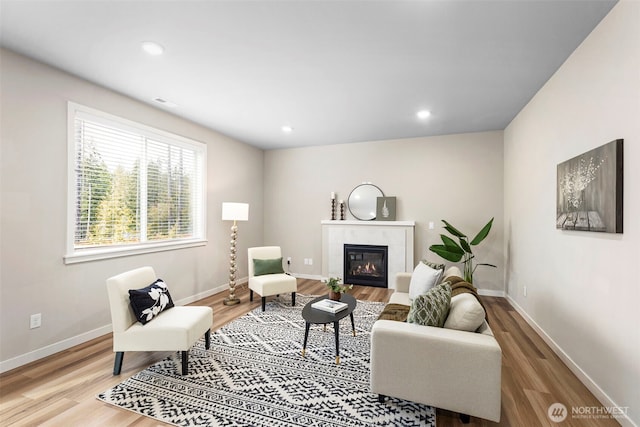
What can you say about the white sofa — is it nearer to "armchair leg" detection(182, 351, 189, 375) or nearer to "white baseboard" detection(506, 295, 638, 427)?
"white baseboard" detection(506, 295, 638, 427)

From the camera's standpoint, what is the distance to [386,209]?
530 cm

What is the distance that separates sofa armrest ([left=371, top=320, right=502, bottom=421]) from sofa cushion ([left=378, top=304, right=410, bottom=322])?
1.85 feet

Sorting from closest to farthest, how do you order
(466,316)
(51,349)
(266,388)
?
(466,316) → (266,388) → (51,349)

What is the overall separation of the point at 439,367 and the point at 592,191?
1711 millimetres

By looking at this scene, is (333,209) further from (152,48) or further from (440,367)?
(440,367)

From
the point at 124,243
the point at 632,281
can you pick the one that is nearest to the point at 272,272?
the point at 124,243

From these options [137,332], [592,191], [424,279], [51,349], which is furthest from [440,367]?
[51,349]

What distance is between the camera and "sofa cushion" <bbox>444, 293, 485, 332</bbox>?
6.33 ft

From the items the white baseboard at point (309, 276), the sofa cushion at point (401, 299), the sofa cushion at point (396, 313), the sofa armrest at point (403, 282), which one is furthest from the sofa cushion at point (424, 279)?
the white baseboard at point (309, 276)

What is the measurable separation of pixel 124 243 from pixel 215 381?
215cm

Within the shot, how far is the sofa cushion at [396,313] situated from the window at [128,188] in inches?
117

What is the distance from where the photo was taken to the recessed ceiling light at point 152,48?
234 centimetres

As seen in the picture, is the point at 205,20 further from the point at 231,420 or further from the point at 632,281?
the point at 632,281

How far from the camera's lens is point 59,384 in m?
2.27
